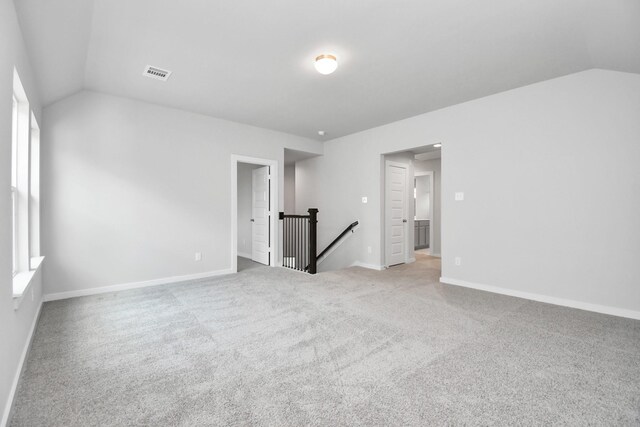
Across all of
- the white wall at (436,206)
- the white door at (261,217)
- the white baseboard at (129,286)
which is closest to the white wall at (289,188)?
the white door at (261,217)

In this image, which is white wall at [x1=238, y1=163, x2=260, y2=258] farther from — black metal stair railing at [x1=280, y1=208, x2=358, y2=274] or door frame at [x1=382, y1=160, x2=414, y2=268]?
door frame at [x1=382, y1=160, x2=414, y2=268]

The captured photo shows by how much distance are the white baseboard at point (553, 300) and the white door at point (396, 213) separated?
146 cm

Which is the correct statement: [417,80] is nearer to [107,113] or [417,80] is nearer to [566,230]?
[566,230]

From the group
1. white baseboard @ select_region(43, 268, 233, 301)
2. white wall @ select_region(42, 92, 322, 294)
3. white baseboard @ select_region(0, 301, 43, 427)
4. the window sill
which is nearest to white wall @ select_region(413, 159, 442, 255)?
white wall @ select_region(42, 92, 322, 294)

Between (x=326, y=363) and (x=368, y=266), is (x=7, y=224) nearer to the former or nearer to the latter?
(x=326, y=363)

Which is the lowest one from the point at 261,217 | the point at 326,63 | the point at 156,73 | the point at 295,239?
the point at 295,239

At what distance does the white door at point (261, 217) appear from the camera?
569cm

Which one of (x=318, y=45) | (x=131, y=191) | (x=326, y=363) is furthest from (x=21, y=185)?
(x=326, y=363)

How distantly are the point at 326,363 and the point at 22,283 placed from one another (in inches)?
94.1

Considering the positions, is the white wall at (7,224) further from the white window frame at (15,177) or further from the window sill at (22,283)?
the white window frame at (15,177)

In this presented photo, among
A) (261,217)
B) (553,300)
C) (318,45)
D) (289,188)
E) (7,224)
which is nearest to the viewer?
(7,224)

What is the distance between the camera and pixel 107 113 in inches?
152

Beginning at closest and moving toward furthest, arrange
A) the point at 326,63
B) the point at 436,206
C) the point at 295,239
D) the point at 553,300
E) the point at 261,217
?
the point at 326,63
the point at 553,300
the point at 261,217
the point at 295,239
the point at 436,206

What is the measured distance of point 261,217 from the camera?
232 inches
